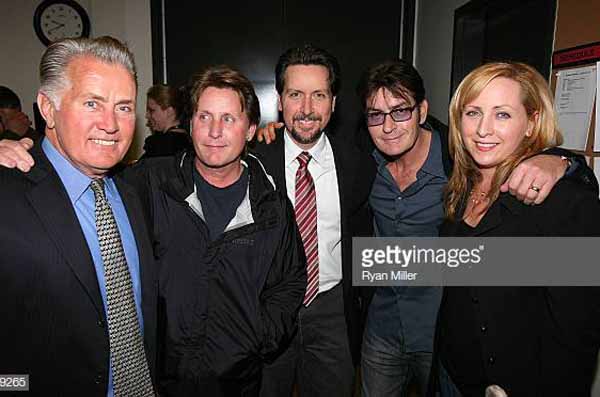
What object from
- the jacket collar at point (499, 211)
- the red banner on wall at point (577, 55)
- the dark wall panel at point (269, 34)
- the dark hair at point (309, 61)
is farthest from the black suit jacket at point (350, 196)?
the dark wall panel at point (269, 34)

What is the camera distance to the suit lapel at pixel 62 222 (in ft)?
4.07

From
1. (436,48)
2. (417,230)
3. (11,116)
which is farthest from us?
(436,48)

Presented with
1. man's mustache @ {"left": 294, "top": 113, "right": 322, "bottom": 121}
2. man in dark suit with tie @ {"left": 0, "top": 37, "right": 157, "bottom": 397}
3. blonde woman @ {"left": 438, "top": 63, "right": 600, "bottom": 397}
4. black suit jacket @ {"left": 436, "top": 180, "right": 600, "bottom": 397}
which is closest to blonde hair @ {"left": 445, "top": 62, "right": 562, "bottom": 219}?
blonde woman @ {"left": 438, "top": 63, "right": 600, "bottom": 397}

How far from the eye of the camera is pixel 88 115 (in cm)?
130

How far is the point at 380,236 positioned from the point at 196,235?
921 millimetres

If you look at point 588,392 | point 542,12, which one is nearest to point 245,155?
point 588,392

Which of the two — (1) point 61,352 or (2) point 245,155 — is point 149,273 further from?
(2) point 245,155

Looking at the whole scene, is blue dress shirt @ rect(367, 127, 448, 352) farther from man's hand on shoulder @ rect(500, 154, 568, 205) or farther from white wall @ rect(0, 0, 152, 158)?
white wall @ rect(0, 0, 152, 158)

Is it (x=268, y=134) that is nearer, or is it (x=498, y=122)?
(x=498, y=122)

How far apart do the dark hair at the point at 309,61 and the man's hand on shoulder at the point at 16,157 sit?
121 cm

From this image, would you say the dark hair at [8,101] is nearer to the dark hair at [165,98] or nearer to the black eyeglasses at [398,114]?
the dark hair at [165,98]

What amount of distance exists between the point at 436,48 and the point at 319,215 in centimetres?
271

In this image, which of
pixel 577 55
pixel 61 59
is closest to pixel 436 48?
pixel 577 55

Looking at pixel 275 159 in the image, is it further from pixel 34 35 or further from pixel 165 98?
pixel 34 35
